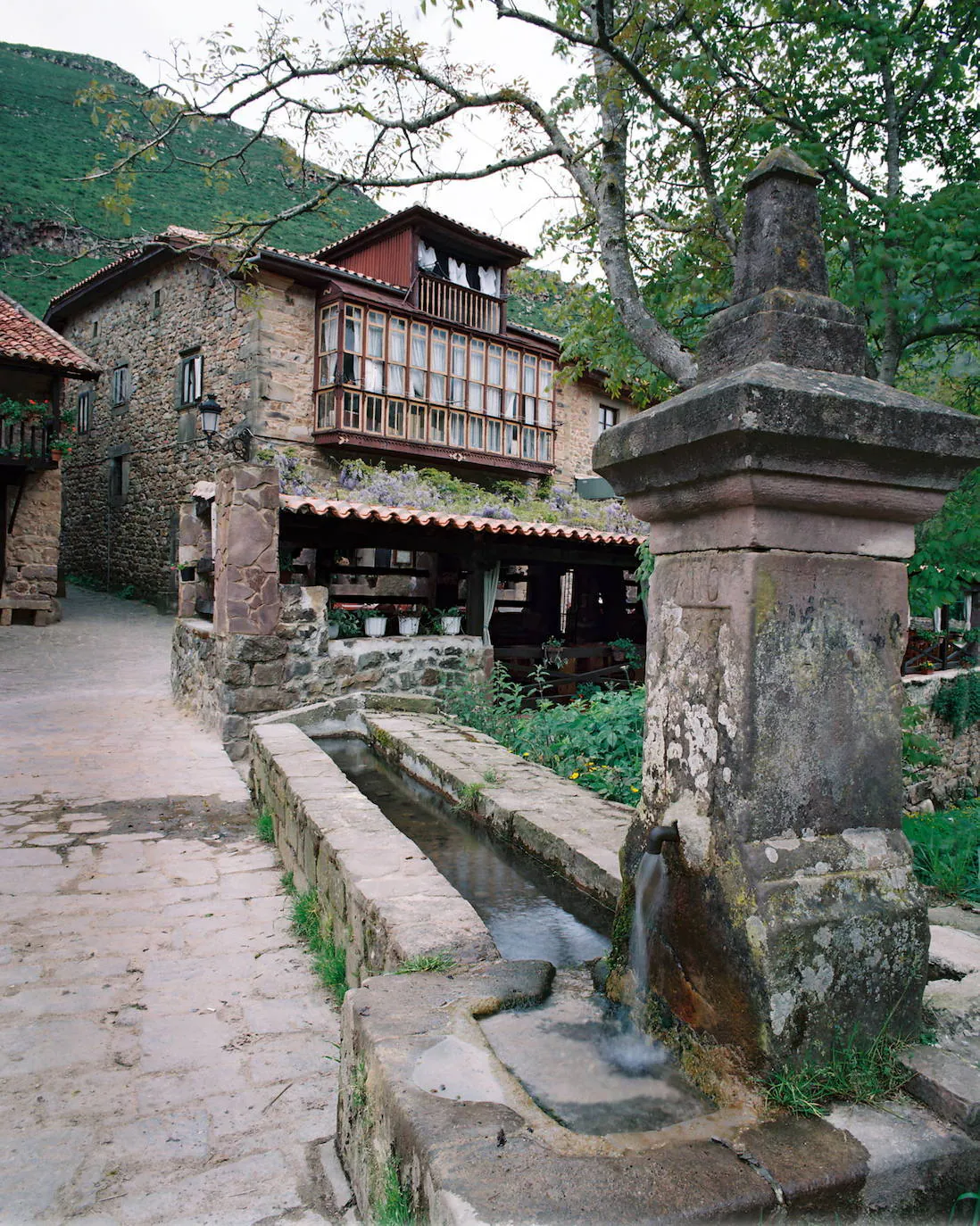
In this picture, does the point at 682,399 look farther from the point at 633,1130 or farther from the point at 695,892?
the point at 633,1130

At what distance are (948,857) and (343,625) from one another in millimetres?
5397

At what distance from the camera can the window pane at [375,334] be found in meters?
14.5

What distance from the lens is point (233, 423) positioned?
47.8 feet

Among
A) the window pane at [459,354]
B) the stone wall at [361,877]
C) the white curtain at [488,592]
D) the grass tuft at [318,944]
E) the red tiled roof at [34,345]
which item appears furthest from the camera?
the window pane at [459,354]

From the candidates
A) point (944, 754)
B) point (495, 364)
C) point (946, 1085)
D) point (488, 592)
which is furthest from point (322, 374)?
point (946, 1085)

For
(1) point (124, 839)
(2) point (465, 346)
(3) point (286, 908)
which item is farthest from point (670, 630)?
(2) point (465, 346)

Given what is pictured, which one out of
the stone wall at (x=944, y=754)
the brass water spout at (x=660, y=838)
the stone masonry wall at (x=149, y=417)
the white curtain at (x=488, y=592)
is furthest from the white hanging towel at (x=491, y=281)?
the brass water spout at (x=660, y=838)

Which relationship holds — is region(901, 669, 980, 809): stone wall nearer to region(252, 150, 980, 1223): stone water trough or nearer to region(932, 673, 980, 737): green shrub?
region(932, 673, 980, 737): green shrub

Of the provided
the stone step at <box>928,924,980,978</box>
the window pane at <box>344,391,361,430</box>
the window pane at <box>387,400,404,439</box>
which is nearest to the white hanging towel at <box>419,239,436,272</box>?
the window pane at <box>387,400,404,439</box>

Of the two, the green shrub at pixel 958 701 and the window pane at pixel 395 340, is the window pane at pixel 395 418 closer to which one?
the window pane at pixel 395 340

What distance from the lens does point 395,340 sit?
14.8m

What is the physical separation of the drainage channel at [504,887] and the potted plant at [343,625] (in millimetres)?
3037

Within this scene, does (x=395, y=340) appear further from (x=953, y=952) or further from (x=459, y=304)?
(x=953, y=952)

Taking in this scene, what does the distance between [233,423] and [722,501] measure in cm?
1425
